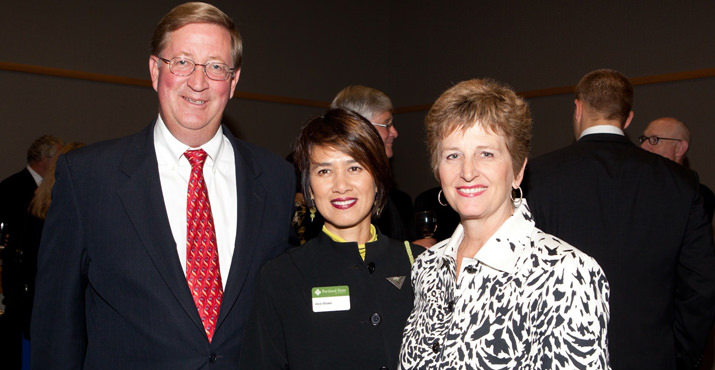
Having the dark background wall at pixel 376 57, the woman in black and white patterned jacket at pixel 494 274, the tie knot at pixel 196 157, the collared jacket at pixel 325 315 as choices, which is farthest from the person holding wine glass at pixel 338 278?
the dark background wall at pixel 376 57

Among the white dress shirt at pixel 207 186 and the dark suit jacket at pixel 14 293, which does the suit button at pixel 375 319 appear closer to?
the white dress shirt at pixel 207 186

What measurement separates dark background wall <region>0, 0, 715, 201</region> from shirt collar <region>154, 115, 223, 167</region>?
Answer: 5616 millimetres

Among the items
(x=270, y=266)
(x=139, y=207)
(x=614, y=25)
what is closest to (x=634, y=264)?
(x=270, y=266)

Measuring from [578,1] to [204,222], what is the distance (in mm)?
6633

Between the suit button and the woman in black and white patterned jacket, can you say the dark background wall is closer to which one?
the woman in black and white patterned jacket

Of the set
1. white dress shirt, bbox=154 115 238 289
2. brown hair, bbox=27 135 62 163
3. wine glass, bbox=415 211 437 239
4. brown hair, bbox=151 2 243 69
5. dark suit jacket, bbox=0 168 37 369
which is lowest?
dark suit jacket, bbox=0 168 37 369

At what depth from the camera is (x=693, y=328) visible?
→ 304 centimetres

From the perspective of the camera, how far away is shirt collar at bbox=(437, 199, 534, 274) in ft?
5.06

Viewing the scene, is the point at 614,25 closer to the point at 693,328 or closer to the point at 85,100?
the point at 693,328

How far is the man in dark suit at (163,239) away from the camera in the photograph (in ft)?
6.06

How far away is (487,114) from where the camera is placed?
1644 mm

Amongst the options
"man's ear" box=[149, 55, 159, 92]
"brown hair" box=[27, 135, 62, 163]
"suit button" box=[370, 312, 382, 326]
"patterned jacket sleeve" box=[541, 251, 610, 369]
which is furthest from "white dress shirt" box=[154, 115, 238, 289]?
"brown hair" box=[27, 135, 62, 163]

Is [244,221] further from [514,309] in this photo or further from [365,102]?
[365,102]

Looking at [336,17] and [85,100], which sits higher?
[336,17]
